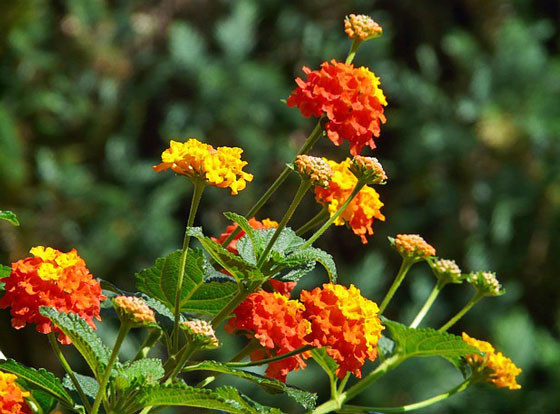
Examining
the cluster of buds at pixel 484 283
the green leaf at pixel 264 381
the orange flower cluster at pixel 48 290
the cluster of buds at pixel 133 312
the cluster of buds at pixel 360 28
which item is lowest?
the green leaf at pixel 264 381

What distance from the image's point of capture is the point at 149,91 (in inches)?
128

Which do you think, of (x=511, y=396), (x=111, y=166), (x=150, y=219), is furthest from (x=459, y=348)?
(x=111, y=166)

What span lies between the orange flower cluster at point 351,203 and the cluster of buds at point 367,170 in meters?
0.04

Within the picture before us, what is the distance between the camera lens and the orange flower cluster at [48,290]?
51 centimetres

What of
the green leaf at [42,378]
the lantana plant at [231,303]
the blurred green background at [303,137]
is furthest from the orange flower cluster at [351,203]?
the blurred green background at [303,137]

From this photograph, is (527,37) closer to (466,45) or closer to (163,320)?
(466,45)

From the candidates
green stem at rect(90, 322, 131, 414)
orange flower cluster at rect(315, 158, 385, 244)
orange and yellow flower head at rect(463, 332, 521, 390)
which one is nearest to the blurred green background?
orange and yellow flower head at rect(463, 332, 521, 390)

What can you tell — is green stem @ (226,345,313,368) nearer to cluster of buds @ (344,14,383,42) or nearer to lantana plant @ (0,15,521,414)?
lantana plant @ (0,15,521,414)

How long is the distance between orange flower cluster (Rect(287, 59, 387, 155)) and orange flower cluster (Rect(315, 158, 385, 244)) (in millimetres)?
27

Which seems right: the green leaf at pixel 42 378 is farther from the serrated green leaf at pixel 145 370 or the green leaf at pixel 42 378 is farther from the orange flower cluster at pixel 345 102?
the orange flower cluster at pixel 345 102

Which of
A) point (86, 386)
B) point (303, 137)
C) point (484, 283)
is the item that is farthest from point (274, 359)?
point (303, 137)

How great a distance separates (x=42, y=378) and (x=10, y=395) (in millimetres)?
20

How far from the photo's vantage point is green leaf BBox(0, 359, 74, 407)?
50cm

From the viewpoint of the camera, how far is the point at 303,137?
3352 millimetres
